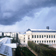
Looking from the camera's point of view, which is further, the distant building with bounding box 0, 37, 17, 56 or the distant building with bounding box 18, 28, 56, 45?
the distant building with bounding box 18, 28, 56, 45

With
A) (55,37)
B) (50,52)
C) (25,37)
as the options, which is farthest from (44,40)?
(50,52)

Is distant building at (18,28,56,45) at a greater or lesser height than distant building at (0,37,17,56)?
lesser

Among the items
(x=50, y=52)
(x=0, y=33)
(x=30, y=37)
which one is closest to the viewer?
(x=50, y=52)

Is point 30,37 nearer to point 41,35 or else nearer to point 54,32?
point 41,35

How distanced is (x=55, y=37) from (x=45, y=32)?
4.07m

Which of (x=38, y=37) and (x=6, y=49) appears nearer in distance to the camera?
(x=6, y=49)

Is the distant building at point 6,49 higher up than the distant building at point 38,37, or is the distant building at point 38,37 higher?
the distant building at point 6,49

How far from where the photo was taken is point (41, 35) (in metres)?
32.8

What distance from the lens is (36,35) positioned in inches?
1289

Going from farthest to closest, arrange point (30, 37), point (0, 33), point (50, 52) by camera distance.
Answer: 1. point (0, 33)
2. point (30, 37)
3. point (50, 52)

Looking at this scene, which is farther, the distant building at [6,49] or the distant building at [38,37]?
the distant building at [38,37]

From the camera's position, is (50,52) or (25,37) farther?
(25,37)

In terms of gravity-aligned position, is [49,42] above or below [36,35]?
below

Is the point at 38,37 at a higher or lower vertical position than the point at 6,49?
lower
